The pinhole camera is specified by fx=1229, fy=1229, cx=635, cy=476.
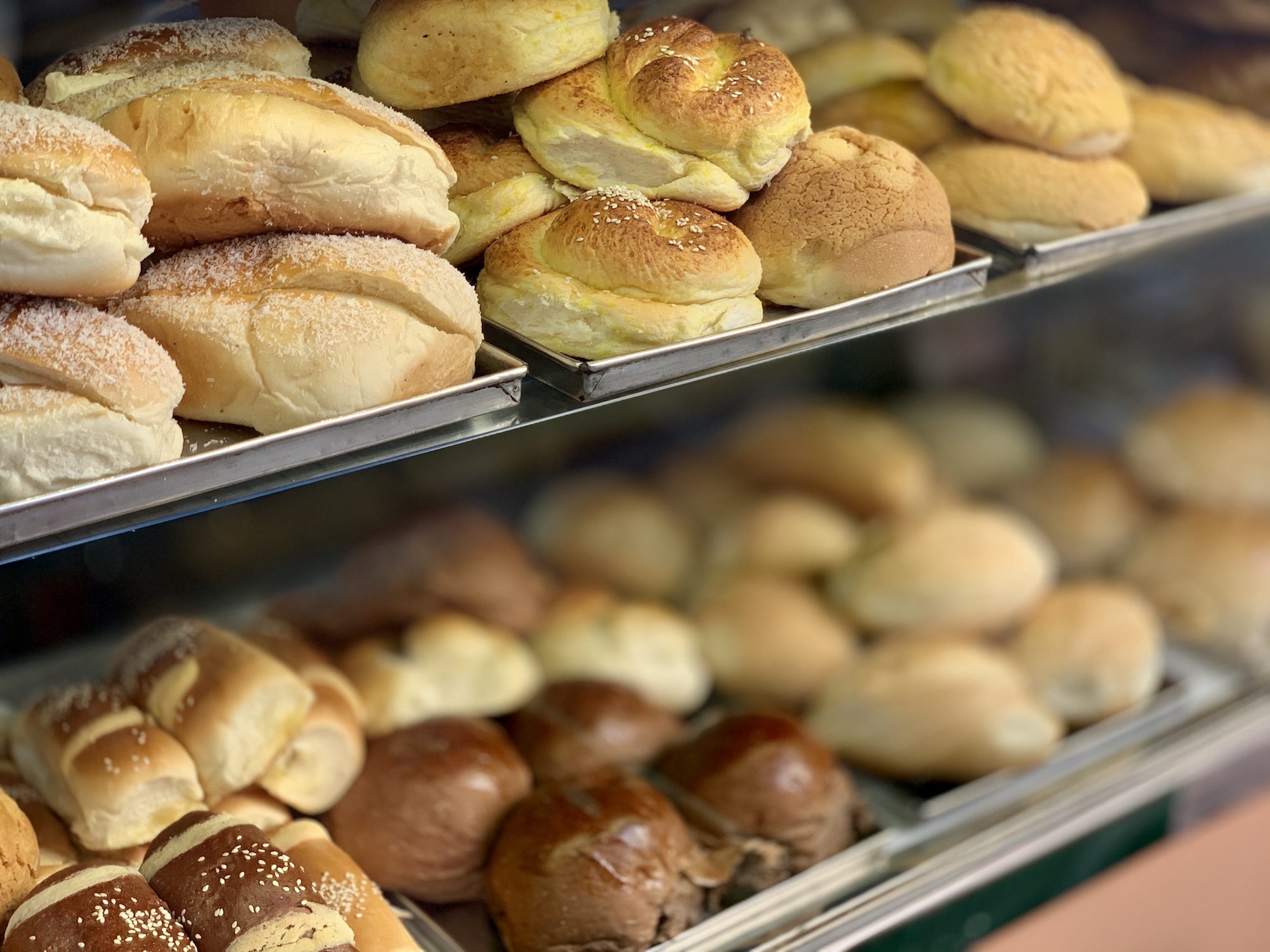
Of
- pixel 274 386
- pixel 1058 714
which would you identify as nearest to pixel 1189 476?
pixel 1058 714

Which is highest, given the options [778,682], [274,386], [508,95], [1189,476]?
[508,95]

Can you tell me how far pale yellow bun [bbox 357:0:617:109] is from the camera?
120cm

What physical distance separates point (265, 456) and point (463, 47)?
462 millimetres

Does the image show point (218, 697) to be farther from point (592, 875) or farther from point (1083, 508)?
point (1083, 508)

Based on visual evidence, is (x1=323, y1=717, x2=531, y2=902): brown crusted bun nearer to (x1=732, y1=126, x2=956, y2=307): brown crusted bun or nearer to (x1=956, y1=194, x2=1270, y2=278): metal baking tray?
Answer: (x1=732, y1=126, x2=956, y2=307): brown crusted bun

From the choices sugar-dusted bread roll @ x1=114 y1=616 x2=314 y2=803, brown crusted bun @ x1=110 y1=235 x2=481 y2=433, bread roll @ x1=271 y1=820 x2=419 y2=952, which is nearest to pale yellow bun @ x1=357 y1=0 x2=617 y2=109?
brown crusted bun @ x1=110 y1=235 x2=481 y2=433

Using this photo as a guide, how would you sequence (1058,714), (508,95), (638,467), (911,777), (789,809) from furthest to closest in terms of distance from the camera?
(638,467)
(1058,714)
(911,777)
(789,809)
(508,95)

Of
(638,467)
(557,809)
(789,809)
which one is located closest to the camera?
(557,809)

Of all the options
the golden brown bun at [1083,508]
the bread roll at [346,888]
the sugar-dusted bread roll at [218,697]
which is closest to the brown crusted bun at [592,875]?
the bread roll at [346,888]

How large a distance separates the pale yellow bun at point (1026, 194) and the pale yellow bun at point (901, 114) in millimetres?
41

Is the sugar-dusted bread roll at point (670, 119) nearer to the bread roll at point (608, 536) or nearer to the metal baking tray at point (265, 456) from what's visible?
the metal baking tray at point (265, 456)

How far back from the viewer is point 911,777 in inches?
73.6

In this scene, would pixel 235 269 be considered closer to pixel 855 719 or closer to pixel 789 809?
pixel 789 809

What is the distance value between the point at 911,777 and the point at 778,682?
27cm
